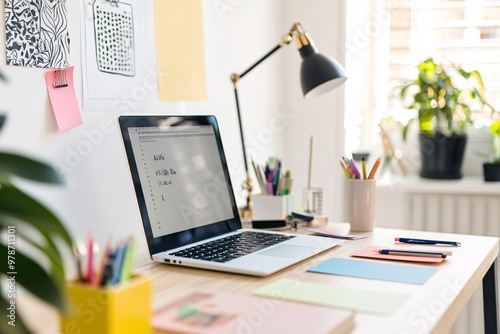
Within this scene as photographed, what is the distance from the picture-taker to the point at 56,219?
53cm

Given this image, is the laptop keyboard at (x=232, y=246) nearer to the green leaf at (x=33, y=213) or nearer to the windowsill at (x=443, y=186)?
the green leaf at (x=33, y=213)

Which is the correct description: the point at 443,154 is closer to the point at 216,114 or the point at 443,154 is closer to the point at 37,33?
the point at 216,114

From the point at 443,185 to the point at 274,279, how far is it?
1.13m

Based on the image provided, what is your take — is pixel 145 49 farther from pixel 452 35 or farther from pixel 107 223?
pixel 452 35

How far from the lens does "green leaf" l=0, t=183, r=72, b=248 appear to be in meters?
0.52

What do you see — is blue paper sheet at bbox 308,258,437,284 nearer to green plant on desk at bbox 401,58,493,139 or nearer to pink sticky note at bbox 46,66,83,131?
pink sticky note at bbox 46,66,83,131

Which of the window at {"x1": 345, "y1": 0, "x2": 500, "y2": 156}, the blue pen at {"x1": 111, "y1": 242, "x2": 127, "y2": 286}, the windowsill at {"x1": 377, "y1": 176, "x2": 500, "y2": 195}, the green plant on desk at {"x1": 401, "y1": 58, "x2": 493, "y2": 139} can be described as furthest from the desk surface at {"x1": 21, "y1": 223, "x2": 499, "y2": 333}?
the window at {"x1": 345, "y1": 0, "x2": 500, "y2": 156}

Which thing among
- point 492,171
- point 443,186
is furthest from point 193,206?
point 492,171

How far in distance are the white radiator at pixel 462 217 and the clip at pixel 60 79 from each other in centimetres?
126

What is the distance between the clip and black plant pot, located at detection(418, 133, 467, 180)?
1.28 m

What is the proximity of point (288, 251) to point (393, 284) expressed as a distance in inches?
9.4

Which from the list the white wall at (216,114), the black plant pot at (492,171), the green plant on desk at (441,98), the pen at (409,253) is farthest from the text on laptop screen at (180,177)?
the black plant pot at (492,171)

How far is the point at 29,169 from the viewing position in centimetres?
54

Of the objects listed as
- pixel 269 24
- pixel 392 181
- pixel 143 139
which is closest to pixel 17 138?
pixel 143 139
